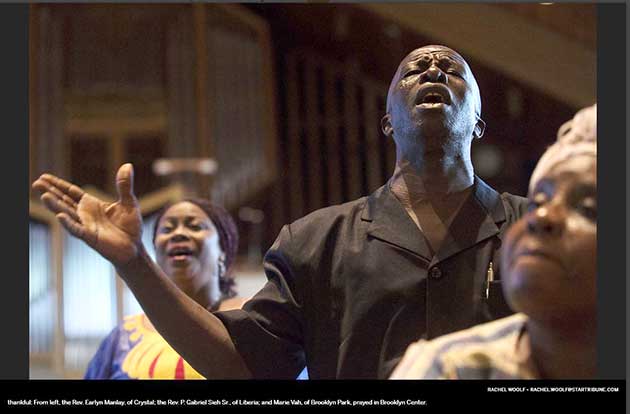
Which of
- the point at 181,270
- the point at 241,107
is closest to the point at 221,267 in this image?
the point at 181,270

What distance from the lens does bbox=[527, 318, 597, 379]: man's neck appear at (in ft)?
4.66

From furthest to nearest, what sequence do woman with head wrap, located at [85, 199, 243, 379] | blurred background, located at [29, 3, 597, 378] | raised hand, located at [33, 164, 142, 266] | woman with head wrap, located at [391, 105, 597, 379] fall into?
blurred background, located at [29, 3, 597, 378]
woman with head wrap, located at [85, 199, 243, 379]
raised hand, located at [33, 164, 142, 266]
woman with head wrap, located at [391, 105, 597, 379]

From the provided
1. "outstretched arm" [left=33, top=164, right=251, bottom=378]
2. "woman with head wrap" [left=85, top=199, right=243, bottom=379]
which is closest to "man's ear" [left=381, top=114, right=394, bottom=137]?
A: "outstretched arm" [left=33, top=164, right=251, bottom=378]

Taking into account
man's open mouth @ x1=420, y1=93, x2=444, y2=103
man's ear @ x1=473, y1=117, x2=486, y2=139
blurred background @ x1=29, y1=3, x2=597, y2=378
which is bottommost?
man's ear @ x1=473, y1=117, x2=486, y2=139

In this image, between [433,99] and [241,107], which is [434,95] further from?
[241,107]

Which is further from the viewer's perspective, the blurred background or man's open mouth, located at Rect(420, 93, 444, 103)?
the blurred background

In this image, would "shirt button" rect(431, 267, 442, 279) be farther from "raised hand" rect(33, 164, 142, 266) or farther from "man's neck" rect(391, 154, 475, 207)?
"raised hand" rect(33, 164, 142, 266)

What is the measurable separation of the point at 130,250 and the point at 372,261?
391 millimetres

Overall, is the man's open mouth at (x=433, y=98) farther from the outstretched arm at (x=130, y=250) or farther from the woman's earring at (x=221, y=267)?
the woman's earring at (x=221, y=267)

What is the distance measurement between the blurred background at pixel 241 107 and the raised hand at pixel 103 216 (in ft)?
3.93

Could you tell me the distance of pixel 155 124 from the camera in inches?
203

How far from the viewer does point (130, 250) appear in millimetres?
1555

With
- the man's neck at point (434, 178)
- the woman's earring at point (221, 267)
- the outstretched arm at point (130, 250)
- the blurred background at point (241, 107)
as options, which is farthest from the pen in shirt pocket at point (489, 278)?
the woman's earring at point (221, 267)

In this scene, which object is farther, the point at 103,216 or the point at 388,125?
the point at 388,125
